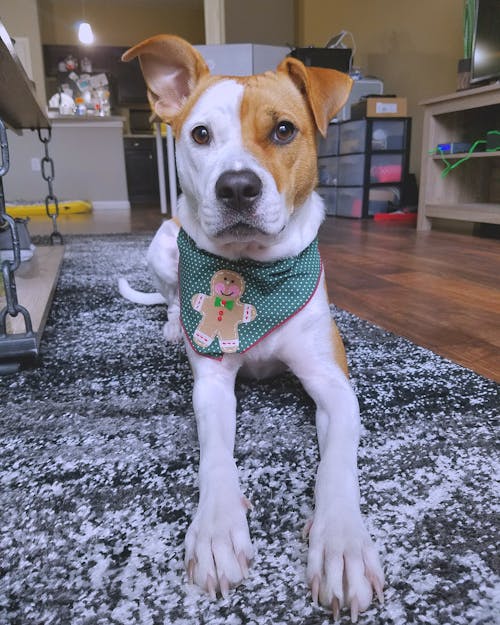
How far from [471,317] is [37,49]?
8573 mm

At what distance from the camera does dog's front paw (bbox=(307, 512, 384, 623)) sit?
52 cm

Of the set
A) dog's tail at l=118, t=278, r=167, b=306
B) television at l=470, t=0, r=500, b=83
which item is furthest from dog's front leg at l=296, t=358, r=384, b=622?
Result: television at l=470, t=0, r=500, b=83

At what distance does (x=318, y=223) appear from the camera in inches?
41.8

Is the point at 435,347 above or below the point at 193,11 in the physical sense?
below

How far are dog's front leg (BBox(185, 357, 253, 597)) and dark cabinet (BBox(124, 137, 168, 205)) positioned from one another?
28.5 ft

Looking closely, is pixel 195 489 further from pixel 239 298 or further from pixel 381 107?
pixel 381 107

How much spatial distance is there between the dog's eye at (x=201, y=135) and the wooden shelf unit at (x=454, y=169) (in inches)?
120

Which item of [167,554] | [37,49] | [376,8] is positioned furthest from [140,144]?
[167,554]

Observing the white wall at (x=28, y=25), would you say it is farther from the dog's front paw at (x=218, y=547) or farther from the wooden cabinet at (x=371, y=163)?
the dog's front paw at (x=218, y=547)

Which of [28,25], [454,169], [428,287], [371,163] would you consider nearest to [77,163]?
[28,25]

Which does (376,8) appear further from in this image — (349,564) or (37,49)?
(349,564)

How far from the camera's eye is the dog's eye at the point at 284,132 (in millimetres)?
921

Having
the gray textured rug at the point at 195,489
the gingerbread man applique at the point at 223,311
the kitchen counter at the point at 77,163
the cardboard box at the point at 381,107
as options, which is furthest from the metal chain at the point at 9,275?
the kitchen counter at the point at 77,163

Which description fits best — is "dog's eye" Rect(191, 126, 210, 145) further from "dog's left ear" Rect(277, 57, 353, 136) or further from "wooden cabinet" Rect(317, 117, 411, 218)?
"wooden cabinet" Rect(317, 117, 411, 218)
